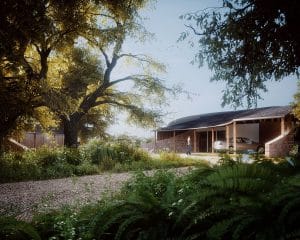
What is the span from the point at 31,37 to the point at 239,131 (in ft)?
87.3

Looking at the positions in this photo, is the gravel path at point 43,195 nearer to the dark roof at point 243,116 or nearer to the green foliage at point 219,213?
the green foliage at point 219,213

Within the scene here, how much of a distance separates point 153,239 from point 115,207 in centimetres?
70

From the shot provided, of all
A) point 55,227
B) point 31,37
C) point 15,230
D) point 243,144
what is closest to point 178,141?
point 243,144

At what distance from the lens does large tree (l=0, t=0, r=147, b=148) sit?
27.6 feet

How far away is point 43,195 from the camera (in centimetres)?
850

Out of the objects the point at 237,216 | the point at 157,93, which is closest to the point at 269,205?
the point at 237,216

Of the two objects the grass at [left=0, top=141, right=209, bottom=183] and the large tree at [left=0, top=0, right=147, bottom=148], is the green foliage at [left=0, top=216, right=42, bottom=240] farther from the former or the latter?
the grass at [left=0, top=141, right=209, bottom=183]

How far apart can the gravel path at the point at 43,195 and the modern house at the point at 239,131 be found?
717 inches

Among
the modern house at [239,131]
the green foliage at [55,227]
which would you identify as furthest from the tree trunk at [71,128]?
the green foliage at [55,227]

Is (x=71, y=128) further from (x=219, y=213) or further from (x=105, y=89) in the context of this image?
(x=219, y=213)

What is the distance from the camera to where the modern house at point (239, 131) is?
25.2 meters

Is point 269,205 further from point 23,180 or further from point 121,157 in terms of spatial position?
point 121,157

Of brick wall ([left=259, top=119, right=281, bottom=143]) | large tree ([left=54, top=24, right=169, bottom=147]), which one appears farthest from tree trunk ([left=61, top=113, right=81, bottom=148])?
brick wall ([left=259, top=119, right=281, bottom=143])

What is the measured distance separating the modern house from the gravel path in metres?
18.2
